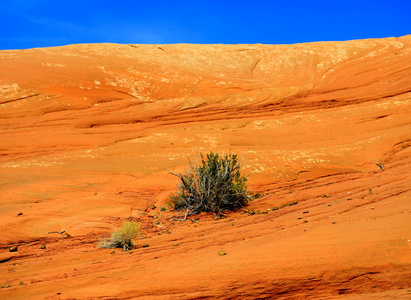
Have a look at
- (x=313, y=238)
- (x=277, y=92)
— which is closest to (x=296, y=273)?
(x=313, y=238)

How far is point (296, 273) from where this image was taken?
3.99 metres

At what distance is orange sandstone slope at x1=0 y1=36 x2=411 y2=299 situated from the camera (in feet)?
13.5

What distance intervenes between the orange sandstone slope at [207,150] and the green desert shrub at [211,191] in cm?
36

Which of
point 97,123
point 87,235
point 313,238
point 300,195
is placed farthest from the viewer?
point 97,123

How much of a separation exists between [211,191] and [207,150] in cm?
442

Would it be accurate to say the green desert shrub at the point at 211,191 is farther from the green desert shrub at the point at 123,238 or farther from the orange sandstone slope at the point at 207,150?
the green desert shrub at the point at 123,238

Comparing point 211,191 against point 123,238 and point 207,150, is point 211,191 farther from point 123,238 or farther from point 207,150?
point 207,150

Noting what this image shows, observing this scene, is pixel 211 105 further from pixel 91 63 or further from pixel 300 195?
pixel 300 195

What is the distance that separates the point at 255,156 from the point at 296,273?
8.39 m

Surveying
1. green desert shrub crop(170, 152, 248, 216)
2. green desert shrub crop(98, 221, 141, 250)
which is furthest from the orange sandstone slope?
green desert shrub crop(170, 152, 248, 216)

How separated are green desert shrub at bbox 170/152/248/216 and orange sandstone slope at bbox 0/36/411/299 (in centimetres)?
36

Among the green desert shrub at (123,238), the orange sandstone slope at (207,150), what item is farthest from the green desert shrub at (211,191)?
the green desert shrub at (123,238)

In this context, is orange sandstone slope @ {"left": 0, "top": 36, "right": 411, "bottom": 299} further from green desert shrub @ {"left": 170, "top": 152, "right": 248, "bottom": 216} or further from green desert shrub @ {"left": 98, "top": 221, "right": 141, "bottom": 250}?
green desert shrub @ {"left": 170, "top": 152, "right": 248, "bottom": 216}

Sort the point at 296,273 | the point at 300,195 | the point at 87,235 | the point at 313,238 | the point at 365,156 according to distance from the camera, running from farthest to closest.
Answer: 1. the point at 365,156
2. the point at 300,195
3. the point at 87,235
4. the point at 313,238
5. the point at 296,273
